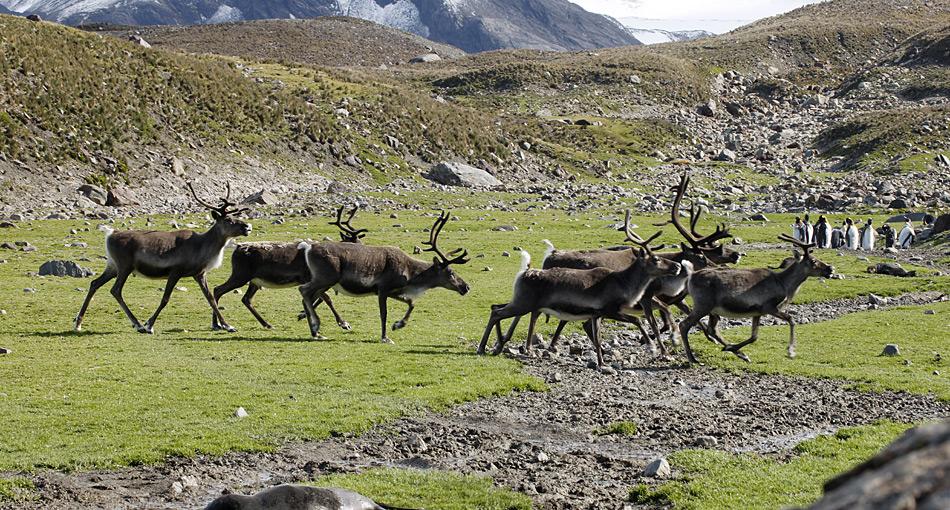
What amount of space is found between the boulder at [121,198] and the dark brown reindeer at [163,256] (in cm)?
2492

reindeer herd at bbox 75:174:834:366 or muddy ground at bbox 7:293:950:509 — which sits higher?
reindeer herd at bbox 75:174:834:366

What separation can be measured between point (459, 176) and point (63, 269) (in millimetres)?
36550

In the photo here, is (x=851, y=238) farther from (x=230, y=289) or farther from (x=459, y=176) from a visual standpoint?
(x=230, y=289)

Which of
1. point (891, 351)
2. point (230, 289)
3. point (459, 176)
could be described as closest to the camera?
point (891, 351)

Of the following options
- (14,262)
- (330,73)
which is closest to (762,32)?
(330,73)

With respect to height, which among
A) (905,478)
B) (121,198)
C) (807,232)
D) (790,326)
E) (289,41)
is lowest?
(807,232)

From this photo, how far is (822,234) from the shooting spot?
4066 centimetres

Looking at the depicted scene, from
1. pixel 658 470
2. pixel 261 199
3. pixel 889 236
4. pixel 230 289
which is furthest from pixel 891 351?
pixel 261 199

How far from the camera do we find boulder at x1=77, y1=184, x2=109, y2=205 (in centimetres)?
4422

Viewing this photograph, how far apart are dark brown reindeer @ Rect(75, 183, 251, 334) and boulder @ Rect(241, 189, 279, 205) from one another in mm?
25812

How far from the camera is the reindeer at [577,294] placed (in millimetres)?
18609

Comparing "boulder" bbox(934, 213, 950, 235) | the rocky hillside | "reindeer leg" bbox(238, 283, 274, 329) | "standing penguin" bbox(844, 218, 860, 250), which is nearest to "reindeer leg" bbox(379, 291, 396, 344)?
"reindeer leg" bbox(238, 283, 274, 329)

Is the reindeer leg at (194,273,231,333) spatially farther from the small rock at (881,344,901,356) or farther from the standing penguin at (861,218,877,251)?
the standing penguin at (861,218,877,251)

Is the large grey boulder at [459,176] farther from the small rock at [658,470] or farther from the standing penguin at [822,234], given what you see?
the small rock at [658,470]
